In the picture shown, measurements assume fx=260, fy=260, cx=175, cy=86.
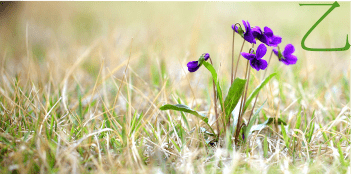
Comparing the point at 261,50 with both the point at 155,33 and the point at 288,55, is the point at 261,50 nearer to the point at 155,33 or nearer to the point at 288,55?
the point at 288,55

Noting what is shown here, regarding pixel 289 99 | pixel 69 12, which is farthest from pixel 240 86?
pixel 69 12

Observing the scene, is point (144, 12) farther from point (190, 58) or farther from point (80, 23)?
point (190, 58)

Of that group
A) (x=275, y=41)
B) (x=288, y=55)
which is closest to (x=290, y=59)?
(x=288, y=55)

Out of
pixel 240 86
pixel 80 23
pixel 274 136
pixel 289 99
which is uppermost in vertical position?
pixel 80 23

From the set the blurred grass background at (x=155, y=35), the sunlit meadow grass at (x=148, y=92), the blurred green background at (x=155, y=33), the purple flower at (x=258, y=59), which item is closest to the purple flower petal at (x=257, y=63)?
the purple flower at (x=258, y=59)

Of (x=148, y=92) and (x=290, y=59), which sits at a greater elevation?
(x=290, y=59)

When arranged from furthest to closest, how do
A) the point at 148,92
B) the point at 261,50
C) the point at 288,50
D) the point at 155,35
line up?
1. the point at 155,35
2. the point at 148,92
3. the point at 288,50
4. the point at 261,50
